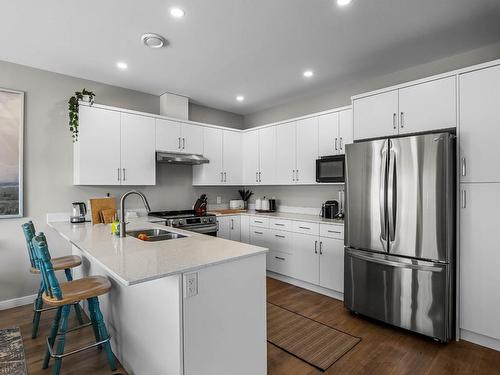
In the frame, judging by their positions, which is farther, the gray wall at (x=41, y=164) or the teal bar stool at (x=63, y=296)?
the gray wall at (x=41, y=164)

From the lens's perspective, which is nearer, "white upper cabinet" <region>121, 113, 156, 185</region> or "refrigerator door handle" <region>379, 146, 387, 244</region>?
"refrigerator door handle" <region>379, 146, 387, 244</region>

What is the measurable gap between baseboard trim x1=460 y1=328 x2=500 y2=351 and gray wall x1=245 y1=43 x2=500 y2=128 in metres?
2.65

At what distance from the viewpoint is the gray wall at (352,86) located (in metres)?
2.96

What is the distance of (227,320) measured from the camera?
1.69 m

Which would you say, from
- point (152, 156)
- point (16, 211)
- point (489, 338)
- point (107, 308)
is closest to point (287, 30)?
point (152, 156)

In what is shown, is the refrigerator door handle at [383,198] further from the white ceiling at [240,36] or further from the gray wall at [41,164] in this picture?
the gray wall at [41,164]

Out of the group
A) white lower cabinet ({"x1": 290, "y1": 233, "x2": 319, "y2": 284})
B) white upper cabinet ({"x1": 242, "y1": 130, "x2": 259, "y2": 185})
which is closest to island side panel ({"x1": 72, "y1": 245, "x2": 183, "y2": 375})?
white lower cabinet ({"x1": 290, "y1": 233, "x2": 319, "y2": 284})

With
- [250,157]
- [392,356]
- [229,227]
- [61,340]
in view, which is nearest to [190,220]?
[229,227]

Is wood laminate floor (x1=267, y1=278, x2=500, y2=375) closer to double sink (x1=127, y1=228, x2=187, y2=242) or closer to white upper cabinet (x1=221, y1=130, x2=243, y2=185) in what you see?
double sink (x1=127, y1=228, x2=187, y2=242)

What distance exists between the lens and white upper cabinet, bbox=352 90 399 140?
112 inches

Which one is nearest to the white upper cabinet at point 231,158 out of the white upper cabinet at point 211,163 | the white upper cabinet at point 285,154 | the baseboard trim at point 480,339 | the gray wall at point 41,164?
the white upper cabinet at point 211,163

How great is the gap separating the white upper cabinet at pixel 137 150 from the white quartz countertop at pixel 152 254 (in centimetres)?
137

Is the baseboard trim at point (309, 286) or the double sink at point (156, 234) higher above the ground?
the double sink at point (156, 234)

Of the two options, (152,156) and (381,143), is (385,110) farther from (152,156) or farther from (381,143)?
Answer: (152,156)
